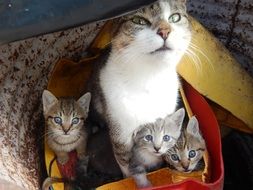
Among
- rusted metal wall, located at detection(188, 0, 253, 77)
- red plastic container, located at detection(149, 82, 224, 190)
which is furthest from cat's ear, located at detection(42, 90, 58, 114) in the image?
rusted metal wall, located at detection(188, 0, 253, 77)

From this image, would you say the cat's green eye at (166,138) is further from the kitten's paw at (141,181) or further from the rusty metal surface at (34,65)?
the rusty metal surface at (34,65)

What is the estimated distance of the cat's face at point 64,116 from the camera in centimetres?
118

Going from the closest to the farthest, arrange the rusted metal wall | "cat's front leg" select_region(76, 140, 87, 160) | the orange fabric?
the orange fabric
"cat's front leg" select_region(76, 140, 87, 160)
the rusted metal wall

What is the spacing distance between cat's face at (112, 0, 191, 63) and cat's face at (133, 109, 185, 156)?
146 mm

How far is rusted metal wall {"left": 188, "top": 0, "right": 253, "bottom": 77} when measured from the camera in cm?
138

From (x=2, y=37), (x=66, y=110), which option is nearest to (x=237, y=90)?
(x=66, y=110)

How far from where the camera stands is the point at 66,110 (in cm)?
119

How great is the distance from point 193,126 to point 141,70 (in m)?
0.18

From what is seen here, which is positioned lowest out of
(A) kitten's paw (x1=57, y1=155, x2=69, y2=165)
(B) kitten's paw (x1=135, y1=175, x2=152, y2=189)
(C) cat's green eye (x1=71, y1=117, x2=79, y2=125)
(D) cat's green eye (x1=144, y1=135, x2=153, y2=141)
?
(B) kitten's paw (x1=135, y1=175, x2=152, y2=189)

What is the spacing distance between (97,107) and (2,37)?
0.43 metres

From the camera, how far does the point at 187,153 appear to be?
113cm

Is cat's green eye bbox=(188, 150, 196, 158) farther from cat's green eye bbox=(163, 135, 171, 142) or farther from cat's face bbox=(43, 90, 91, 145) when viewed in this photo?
cat's face bbox=(43, 90, 91, 145)

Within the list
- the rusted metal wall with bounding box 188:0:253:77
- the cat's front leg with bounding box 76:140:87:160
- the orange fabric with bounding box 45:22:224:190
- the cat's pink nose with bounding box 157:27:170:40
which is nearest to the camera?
the cat's pink nose with bounding box 157:27:170:40

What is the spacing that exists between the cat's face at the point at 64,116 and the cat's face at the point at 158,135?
146 mm
